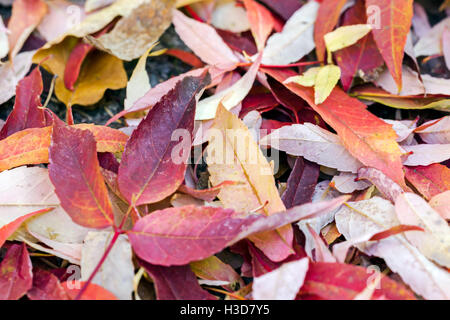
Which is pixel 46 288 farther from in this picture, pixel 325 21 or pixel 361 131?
pixel 325 21

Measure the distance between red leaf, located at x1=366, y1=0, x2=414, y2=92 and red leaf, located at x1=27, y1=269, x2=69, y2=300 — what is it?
0.43 metres

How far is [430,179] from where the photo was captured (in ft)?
1.55

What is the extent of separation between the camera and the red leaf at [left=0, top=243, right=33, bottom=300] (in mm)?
384

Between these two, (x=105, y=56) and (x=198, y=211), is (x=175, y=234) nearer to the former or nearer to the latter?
(x=198, y=211)

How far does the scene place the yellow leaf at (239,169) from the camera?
0.44 metres

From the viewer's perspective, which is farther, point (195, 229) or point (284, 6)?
point (284, 6)

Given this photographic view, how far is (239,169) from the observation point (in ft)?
1.45

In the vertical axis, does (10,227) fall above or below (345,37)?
below

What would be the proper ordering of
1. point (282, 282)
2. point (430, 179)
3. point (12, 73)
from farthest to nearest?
point (12, 73), point (430, 179), point (282, 282)

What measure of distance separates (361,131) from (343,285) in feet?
0.59

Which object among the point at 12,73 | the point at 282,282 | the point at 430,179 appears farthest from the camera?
the point at 12,73

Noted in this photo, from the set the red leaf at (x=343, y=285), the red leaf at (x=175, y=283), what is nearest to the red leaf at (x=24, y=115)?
the red leaf at (x=175, y=283)

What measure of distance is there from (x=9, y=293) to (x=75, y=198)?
0.33 ft

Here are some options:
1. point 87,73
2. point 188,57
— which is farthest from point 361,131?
point 87,73
